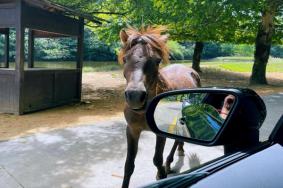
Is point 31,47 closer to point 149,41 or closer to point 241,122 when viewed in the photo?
point 149,41

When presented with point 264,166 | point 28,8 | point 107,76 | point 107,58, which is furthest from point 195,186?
point 107,58

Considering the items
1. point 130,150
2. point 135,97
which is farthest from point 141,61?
point 130,150

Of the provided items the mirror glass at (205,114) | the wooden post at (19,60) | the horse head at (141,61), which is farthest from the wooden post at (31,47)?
the mirror glass at (205,114)

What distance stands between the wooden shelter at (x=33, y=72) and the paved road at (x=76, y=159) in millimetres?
3395

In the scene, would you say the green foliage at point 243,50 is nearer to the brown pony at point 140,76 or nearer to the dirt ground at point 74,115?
the dirt ground at point 74,115

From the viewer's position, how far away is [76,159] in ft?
18.0

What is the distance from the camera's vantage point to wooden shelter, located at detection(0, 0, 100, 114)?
10.1m

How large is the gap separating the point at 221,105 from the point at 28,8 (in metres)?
9.16

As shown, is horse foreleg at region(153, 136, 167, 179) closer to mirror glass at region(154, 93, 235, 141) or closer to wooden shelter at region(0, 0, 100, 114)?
mirror glass at region(154, 93, 235, 141)

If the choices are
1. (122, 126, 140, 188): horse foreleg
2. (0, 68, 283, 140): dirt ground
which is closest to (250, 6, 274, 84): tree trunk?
(0, 68, 283, 140): dirt ground

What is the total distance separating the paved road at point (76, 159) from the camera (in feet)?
15.1

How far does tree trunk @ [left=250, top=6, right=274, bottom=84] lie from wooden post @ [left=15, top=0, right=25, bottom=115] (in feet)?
35.9

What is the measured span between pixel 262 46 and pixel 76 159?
14366 millimetres

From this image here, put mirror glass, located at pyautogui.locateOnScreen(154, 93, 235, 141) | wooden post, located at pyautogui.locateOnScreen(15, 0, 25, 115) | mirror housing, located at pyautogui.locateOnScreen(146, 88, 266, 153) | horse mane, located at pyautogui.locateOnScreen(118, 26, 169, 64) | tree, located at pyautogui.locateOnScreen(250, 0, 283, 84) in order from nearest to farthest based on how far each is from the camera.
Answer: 1. mirror housing, located at pyautogui.locateOnScreen(146, 88, 266, 153)
2. mirror glass, located at pyautogui.locateOnScreen(154, 93, 235, 141)
3. horse mane, located at pyautogui.locateOnScreen(118, 26, 169, 64)
4. wooden post, located at pyautogui.locateOnScreen(15, 0, 25, 115)
5. tree, located at pyautogui.locateOnScreen(250, 0, 283, 84)
